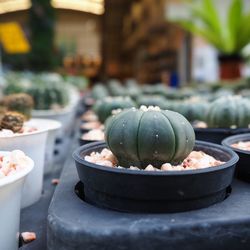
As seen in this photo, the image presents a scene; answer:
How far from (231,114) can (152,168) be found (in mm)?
914

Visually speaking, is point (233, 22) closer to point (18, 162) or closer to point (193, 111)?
point (193, 111)

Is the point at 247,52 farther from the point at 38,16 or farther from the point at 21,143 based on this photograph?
the point at 21,143

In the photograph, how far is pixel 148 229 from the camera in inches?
35.5

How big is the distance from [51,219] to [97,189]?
15 cm

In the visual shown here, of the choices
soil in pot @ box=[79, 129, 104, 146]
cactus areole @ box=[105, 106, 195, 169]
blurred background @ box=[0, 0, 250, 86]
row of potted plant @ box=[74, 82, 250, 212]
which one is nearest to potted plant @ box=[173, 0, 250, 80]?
blurred background @ box=[0, 0, 250, 86]

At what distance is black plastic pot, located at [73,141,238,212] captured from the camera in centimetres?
96

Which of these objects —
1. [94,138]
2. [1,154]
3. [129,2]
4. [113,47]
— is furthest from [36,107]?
[113,47]

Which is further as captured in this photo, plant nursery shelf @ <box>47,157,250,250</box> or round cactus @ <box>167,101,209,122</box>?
round cactus @ <box>167,101,209,122</box>

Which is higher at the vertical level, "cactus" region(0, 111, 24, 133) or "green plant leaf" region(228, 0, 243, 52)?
"green plant leaf" region(228, 0, 243, 52)

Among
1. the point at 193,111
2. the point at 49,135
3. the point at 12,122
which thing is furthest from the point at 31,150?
the point at 193,111

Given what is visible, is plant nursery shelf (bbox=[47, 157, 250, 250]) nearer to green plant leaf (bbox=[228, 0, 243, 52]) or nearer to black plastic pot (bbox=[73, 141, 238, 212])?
black plastic pot (bbox=[73, 141, 238, 212])

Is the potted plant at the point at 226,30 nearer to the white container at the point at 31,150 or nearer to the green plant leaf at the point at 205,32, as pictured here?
the green plant leaf at the point at 205,32

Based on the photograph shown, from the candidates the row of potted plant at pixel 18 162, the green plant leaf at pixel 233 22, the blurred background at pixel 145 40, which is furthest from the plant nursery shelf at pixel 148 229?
the green plant leaf at pixel 233 22

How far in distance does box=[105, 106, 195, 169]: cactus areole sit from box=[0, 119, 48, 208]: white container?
16.4 inches
